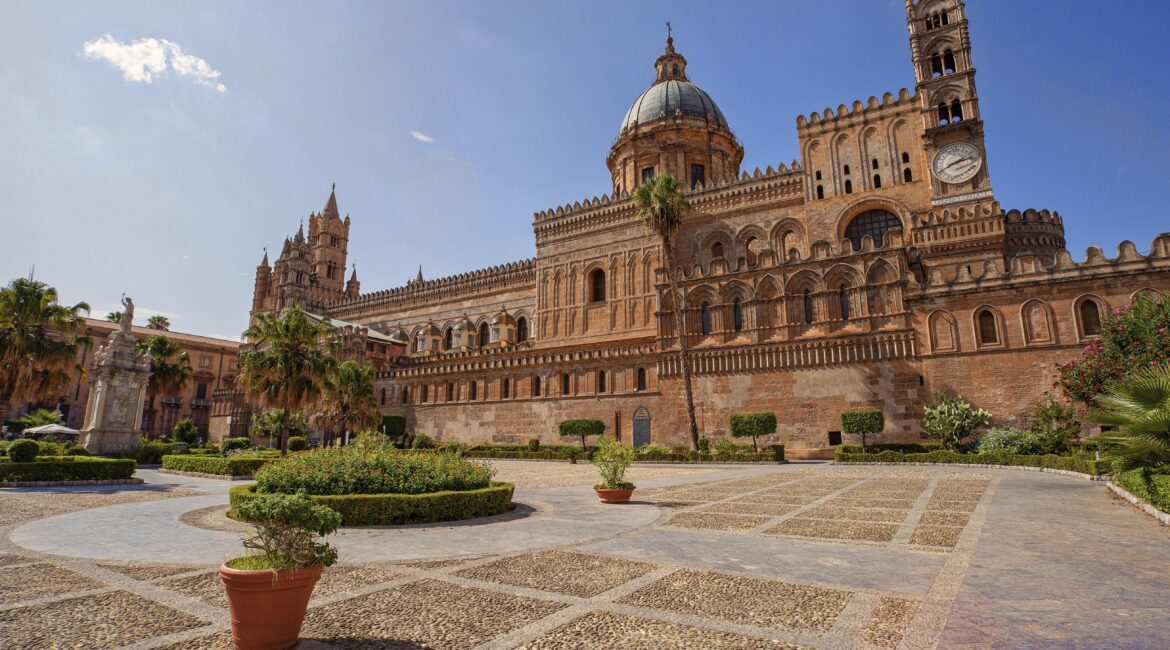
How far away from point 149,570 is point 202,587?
144 centimetres

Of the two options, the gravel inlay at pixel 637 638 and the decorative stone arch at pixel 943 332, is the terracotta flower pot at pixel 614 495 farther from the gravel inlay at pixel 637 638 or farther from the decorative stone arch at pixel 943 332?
the decorative stone arch at pixel 943 332

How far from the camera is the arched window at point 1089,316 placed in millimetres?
26922

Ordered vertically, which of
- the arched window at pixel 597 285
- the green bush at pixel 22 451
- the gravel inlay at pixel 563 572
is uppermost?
the arched window at pixel 597 285

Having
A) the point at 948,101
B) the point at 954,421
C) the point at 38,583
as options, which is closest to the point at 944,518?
the point at 38,583

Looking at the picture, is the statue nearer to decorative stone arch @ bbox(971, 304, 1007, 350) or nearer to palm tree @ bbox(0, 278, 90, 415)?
palm tree @ bbox(0, 278, 90, 415)

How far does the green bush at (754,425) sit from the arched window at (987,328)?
34.9 ft

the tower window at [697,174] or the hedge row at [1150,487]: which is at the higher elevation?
the tower window at [697,174]

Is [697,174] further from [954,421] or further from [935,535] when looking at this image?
[935,535]

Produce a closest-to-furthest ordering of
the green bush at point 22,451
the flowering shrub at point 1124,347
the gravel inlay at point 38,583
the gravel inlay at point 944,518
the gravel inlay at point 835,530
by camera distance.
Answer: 1. the gravel inlay at point 38,583
2. the gravel inlay at point 835,530
3. the gravel inlay at point 944,518
4. the flowering shrub at point 1124,347
5. the green bush at point 22,451

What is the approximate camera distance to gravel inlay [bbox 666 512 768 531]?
1031 cm

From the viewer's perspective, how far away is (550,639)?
4.78 metres

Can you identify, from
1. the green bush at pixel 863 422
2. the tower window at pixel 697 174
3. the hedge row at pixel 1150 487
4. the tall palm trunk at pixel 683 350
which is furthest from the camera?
the tower window at pixel 697 174

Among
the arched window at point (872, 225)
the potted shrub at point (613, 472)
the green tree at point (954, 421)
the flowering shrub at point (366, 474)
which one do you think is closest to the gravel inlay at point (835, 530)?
the potted shrub at point (613, 472)

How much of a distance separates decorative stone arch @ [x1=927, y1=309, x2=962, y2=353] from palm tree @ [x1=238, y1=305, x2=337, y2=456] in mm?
30193
